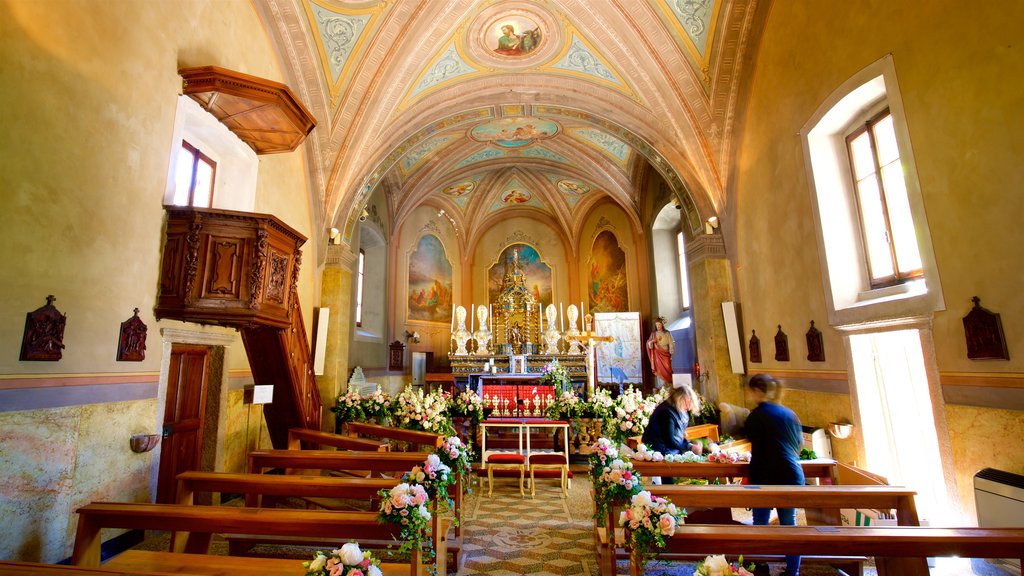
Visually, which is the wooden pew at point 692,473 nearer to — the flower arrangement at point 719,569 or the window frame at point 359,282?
the flower arrangement at point 719,569

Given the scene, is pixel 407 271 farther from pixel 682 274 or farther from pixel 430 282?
pixel 682 274

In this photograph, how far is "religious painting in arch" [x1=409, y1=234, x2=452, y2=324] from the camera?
53.5 feet

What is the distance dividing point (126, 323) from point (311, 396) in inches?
153

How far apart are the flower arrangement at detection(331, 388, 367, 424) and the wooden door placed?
3.25 metres

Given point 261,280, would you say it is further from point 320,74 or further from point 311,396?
point 320,74

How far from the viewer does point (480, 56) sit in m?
10.3

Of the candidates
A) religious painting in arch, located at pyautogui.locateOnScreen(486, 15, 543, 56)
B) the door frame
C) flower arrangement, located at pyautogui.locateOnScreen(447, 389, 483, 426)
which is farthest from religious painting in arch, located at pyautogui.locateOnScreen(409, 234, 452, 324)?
the door frame

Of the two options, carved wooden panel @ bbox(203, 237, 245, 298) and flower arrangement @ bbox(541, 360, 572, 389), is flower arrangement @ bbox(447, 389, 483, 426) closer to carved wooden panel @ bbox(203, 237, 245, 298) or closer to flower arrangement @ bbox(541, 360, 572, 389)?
flower arrangement @ bbox(541, 360, 572, 389)

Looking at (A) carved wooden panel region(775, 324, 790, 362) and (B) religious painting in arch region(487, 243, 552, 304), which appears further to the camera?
(B) religious painting in arch region(487, 243, 552, 304)

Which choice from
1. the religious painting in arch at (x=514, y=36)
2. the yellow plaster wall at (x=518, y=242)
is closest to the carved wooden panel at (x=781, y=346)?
the religious painting in arch at (x=514, y=36)

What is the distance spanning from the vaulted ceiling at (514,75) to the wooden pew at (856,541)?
26.3 ft

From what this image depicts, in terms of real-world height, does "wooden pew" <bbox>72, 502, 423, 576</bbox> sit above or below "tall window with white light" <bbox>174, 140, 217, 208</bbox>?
below

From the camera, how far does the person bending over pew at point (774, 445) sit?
413 cm

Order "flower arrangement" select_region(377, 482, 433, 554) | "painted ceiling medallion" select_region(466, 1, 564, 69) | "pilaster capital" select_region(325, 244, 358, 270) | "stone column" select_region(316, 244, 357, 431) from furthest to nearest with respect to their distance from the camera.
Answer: "pilaster capital" select_region(325, 244, 358, 270)
"stone column" select_region(316, 244, 357, 431)
"painted ceiling medallion" select_region(466, 1, 564, 69)
"flower arrangement" select_region(377, 482, 433, 554)
